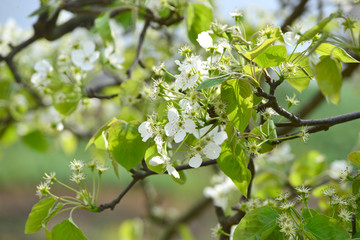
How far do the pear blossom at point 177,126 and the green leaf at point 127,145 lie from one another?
113 millimetres

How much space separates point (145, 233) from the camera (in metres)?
2.72

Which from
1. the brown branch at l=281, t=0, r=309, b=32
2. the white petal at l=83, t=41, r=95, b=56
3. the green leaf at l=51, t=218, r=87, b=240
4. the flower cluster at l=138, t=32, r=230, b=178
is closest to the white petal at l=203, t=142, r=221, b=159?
the flower cluster at l=138, t=32, r=230, b=178

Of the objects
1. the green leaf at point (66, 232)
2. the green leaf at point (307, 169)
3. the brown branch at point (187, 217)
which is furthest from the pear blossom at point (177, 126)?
the brown branch at point (187, 217)

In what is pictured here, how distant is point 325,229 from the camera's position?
500 mm

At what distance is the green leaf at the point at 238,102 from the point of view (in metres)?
0.49

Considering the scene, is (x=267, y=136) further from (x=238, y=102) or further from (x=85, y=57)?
(x=85, y=57)

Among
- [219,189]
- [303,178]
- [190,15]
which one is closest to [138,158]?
[190,15]

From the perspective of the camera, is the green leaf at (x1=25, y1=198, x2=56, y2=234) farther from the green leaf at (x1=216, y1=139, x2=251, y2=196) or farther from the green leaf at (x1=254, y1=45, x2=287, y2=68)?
the green leaf at (x1=254, y1=45, x2=287, y2=68)

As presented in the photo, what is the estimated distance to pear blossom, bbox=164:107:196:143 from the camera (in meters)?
0.51

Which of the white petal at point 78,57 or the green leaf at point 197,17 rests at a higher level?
the green leaf at point 197,17

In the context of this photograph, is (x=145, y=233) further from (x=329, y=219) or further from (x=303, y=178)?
(x=329, y=219)

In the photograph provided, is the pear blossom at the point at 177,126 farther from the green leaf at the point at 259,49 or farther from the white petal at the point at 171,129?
the green leaf at the point at 259,49

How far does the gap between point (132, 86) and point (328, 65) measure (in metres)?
0.52

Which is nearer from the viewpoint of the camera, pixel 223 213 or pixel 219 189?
pixel 223 213
